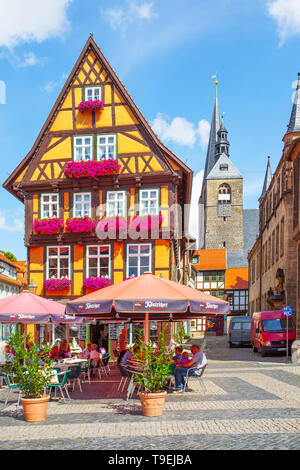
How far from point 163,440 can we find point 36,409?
2781 millimetres

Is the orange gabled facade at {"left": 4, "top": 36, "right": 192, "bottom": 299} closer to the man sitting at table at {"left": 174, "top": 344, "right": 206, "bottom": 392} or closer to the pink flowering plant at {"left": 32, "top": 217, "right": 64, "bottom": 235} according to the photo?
the pink flowering plant at {"left": 32, "top": 217, "right": 64, "bottom": 235}

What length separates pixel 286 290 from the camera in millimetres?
31281

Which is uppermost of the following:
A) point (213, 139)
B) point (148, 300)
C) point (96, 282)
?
point (213, 139)

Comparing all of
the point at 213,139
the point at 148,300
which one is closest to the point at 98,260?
the point at 148,300

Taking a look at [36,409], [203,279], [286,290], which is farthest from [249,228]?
[36,409]

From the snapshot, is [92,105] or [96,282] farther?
[92,105]

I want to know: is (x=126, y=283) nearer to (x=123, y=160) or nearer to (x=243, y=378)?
(x=243, y=378)

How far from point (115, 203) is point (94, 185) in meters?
1.34

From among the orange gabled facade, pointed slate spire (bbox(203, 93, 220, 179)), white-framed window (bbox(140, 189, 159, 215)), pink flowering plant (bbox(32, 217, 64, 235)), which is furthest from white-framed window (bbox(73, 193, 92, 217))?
pointed slate spire (bbox(203, 93, 220, 179))

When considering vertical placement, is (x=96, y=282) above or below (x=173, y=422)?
above

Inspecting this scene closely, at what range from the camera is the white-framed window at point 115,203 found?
2541cm

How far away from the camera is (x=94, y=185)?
25766mm

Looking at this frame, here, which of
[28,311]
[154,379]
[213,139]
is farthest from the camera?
[213,139]

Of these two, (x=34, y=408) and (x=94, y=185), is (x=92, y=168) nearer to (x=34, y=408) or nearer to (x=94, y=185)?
(x=94, y=185)
